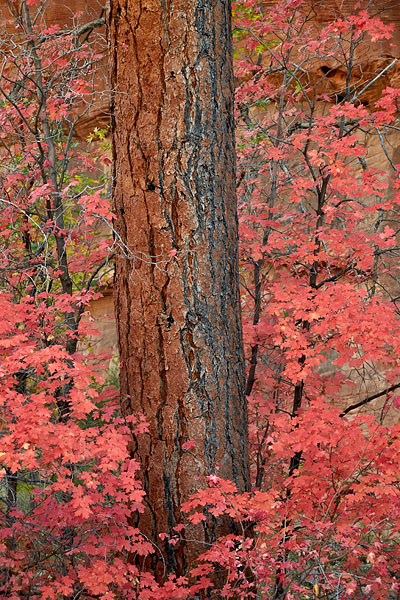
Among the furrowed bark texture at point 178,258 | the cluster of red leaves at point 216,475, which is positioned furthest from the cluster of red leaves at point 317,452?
the furrowed bark texture at point 178,258

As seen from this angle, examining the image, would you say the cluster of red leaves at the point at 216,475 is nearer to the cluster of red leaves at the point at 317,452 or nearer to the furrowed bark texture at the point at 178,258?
the cluster of red leaves at the point at 317,452

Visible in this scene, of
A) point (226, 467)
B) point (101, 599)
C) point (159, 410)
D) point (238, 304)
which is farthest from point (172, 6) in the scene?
point (101, 599)

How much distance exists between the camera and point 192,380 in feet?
11.3

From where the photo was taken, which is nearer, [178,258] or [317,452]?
[178,258]

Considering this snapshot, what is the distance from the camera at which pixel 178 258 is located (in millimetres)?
3467

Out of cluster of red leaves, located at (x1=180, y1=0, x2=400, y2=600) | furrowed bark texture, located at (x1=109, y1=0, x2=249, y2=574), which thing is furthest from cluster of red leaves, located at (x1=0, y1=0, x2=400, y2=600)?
furrowed bark texture, located at (x1=109, y1=0, x2=249, y2=574)

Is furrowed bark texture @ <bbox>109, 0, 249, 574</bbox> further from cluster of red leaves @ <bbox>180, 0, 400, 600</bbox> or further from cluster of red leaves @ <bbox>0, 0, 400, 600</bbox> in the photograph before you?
cluster of red leaves @ <bbox>180, 0, 400, 600</bbox>

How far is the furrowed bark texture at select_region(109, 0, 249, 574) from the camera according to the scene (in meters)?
3.45

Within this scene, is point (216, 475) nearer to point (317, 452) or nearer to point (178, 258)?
point (317, 452)

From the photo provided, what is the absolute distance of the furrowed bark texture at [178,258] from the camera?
136 inches

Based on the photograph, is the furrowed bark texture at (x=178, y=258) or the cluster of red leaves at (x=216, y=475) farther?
the furrowed bark texture at (x=178, y=258)

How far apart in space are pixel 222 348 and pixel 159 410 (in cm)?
53

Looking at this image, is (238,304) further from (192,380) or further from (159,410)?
(159,410)

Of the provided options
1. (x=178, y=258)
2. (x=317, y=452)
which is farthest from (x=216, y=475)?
(x=178, y=258)
